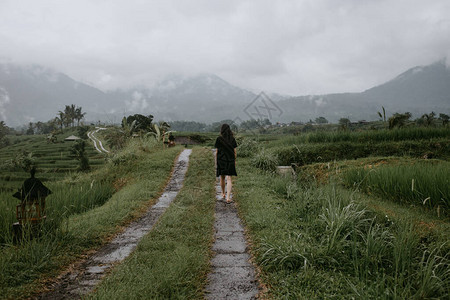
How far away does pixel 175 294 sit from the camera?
8.35ft

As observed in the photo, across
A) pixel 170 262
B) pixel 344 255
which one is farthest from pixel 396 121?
pixel 170 262

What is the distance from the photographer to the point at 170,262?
3.17m

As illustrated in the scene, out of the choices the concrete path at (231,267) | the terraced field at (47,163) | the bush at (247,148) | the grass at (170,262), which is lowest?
the terraced field at (47,163)

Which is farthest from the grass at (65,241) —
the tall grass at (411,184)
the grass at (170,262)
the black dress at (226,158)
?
the tall grass at (411,184)

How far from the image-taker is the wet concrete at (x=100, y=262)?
9.42 feet

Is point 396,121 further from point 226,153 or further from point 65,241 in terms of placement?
point 65,241

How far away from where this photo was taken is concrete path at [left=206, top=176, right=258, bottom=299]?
2.76 meters

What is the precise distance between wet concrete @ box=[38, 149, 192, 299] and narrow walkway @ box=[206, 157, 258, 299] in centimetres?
127

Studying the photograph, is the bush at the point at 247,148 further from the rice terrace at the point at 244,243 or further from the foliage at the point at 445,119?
the foliage at the point at 445,119

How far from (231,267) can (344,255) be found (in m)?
1.35

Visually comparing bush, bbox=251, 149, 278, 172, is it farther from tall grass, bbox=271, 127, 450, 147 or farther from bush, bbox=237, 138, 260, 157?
tall grass, bbox=271, 127, 450, 147

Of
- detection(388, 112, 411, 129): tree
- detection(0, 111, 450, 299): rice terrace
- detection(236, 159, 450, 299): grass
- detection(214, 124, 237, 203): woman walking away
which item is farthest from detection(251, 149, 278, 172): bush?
detection(388, 112, 411, 129): tree

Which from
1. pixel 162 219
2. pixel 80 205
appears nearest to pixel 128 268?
pixel 162 219

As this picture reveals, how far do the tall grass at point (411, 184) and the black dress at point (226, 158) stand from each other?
9.04 ft
